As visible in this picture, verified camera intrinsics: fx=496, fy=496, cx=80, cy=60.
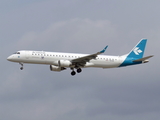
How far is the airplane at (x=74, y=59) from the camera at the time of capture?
7688cm

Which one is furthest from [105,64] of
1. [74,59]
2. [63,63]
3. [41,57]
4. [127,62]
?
[41,57]

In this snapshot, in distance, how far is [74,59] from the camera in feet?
256

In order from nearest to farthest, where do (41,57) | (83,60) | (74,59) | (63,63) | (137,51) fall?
(41,57) < (63,63) < (74,59) < (83,60) < (137,51)

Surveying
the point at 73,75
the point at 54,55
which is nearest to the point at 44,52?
the point at 54,55

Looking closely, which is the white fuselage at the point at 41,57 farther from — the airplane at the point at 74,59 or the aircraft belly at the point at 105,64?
the aircraft belly at the point at 105,64

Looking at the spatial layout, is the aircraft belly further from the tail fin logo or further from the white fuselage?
the tail fin logo

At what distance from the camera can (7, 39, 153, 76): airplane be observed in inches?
3027

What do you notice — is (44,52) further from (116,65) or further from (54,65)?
(116,65)

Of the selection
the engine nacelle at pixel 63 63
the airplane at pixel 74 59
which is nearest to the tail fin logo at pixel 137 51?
the airplane at pixel 74 59

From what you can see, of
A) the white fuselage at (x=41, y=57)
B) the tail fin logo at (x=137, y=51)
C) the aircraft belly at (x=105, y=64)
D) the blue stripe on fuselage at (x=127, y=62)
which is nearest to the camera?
the white fuselage at (x=41, y=57)

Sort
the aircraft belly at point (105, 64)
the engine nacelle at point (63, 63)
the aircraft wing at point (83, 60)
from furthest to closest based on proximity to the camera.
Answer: the aircraft belly at point (105, 64) → the aircraft wing at point (83, 60) → the engine nacelle at point (63, 63)

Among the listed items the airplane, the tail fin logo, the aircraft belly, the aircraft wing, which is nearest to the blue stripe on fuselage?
the airplane

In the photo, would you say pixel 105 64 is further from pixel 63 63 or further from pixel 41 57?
pixel 41 57

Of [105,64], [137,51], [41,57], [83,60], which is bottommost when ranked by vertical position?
[105,64]
